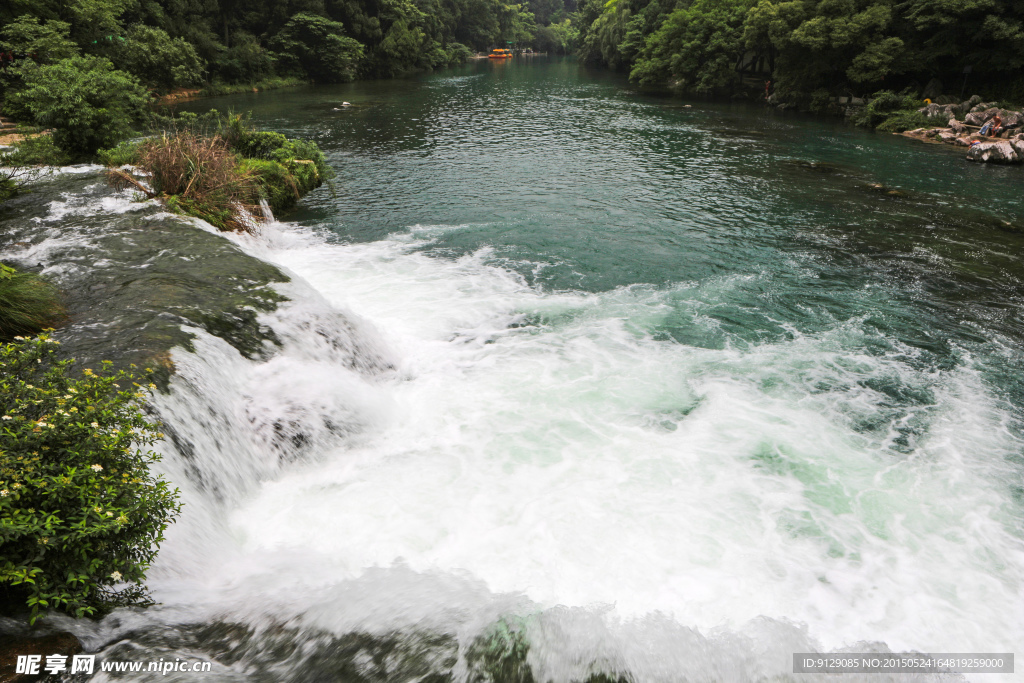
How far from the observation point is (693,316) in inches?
464

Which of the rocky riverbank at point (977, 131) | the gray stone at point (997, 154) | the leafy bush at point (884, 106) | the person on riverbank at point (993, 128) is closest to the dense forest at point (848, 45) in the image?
the leafy bush at point (884, 106)

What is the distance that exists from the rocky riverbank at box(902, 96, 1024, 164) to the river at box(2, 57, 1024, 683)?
11093 mm

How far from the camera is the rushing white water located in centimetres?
540

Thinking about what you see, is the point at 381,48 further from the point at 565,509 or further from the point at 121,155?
the point at 565,509

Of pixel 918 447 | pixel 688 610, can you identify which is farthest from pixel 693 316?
pixel 688 610

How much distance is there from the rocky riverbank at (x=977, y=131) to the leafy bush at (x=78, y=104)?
32938mm

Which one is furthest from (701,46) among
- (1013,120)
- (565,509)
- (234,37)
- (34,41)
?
(565,509)

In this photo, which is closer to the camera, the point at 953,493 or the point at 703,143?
the point at 953,493

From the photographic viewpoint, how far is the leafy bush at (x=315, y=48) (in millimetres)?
53969

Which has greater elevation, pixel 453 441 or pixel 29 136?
pixel 29 136

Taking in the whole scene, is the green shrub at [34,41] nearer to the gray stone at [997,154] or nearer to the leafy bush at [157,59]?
the leafy bush at [157,59]

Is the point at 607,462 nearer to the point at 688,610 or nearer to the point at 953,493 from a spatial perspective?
the point at 688,610

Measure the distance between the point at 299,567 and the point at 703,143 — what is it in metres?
28.3

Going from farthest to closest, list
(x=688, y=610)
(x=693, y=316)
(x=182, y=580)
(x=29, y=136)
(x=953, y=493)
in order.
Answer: (x=29, y=136)
(x=693, y=316)
(x=953, y=493)
(x=688, y=610)
(x=182, y=580)
